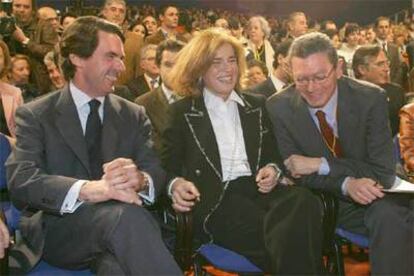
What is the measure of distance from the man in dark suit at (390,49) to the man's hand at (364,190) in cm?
223

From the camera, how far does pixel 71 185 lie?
2.11 meters

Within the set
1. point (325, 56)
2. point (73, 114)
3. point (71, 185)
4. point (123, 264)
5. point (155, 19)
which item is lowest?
point (123, 264)

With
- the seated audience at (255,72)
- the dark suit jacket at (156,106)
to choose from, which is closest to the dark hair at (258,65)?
the seated audience at (255,72)

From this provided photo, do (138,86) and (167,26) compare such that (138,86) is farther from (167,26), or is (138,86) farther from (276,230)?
(276,230)

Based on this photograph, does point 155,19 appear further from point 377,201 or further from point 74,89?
point 377,201

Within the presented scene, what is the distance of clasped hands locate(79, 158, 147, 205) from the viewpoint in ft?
6.67

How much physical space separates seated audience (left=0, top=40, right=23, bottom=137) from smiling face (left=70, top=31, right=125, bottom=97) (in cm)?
75

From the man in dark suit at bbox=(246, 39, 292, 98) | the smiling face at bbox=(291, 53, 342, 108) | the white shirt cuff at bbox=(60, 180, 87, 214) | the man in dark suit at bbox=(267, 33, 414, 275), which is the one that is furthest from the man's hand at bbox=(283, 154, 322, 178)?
the man in dark suit at bbox=(246, 39, 292, 98)

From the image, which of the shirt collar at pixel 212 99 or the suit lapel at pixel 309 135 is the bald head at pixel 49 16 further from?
the suit lapel at pixel 309 135

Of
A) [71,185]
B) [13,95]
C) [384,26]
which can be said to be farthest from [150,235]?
[384,26]

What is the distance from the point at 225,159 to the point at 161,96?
3.12 feet

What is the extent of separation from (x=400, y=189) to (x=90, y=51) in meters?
1.44

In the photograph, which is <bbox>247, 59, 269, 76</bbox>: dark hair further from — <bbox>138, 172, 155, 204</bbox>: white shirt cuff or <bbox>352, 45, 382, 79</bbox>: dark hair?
<bbox>138, 172, 155, 204</bbox>: white shirt cuff

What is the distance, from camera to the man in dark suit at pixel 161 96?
127 inches
